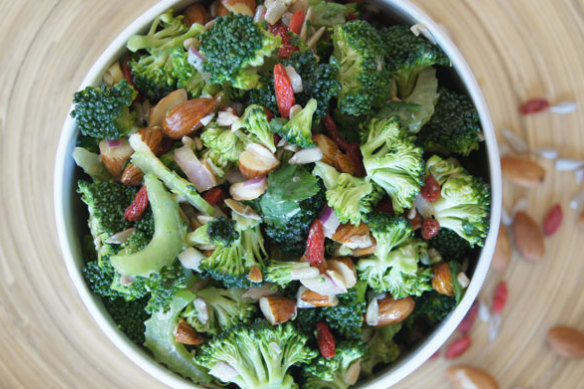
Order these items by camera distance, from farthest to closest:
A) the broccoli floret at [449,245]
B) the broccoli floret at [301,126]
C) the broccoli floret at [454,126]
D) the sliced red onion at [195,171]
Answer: the broccoli floret at [449,245] → the broccoli floret at [454,126] → the sliced red onion at [195,171] → the broccoli floret at [301,126]

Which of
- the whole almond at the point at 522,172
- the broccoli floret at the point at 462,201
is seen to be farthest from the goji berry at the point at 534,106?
the broccoli floret at the point at 462,201

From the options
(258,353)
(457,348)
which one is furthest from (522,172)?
(258,353)

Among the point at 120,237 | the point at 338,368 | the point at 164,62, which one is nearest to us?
the point at 120,237

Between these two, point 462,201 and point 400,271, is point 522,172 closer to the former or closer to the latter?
point 462,201

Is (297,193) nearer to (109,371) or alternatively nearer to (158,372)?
(158,372)

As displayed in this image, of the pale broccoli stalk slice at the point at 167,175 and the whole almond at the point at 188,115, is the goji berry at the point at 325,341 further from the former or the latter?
the whole almond at the point at 188,115

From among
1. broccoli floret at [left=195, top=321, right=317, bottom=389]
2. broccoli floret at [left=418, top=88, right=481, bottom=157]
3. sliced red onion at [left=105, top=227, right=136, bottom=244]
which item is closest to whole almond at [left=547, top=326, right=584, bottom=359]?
broccoli floret at [left=418, top=88, right=481, bottom=157]

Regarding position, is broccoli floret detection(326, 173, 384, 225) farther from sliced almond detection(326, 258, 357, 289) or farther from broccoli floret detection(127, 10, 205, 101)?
broccoli floret detection(127, 10, 205, 101)
